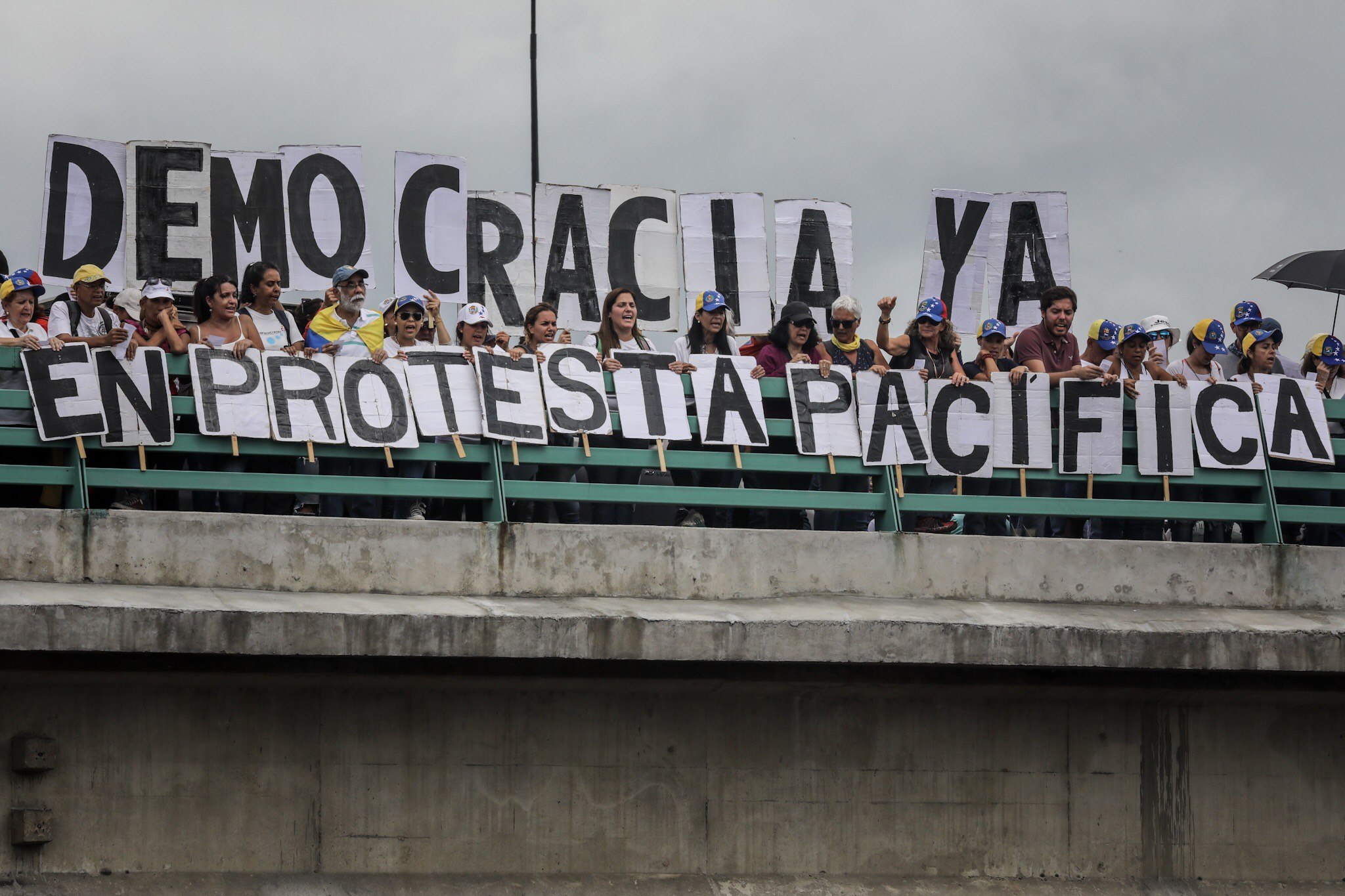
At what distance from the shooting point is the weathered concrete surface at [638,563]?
10547mm

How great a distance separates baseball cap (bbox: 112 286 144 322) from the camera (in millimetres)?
13555

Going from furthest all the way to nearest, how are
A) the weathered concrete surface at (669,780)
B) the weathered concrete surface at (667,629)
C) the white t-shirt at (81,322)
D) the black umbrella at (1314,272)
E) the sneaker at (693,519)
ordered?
the black umbrella at (1314,272) < the sneaker at (693,519) < the white t-shirt at (81,322) < the weathered concrete surface at (669,780) < the weathered concrete surface at (667,629)

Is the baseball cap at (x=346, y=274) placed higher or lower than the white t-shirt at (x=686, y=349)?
higher

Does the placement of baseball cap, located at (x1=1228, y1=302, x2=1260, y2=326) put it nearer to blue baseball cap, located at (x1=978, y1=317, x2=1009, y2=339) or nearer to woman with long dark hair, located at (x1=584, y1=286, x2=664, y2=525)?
blue baseball cap, located at (x1=978, y1=317, x2=1009, y2=339)

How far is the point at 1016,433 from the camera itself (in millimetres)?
12914

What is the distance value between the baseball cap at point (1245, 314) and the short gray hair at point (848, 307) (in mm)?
3377

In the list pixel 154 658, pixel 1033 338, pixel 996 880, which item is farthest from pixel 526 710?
pixel 1033 338

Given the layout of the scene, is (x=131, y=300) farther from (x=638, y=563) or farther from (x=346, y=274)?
(x=638, y=563)

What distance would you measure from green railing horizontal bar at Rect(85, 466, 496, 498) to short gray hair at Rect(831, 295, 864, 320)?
10.7 ft

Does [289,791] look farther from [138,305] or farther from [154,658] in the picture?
[138,305]

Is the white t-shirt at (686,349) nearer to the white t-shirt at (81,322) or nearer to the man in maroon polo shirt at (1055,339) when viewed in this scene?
the man in maroon polo shirt at (1055,339)

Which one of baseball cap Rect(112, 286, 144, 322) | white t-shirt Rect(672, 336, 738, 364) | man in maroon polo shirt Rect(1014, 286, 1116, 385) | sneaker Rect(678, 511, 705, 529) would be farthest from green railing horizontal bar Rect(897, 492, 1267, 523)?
baseball cap Rect(112, 286, 144, 322)

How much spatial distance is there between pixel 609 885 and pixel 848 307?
4.79 meters

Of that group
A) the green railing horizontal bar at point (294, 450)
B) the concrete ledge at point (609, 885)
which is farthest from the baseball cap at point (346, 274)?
the concrete ledge at point (609, 885)
